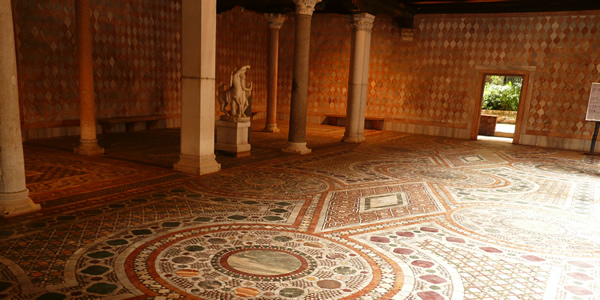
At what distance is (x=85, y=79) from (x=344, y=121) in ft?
31.3

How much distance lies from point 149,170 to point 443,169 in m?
5.67

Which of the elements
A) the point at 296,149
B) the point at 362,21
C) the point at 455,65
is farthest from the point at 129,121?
the point at 455,65

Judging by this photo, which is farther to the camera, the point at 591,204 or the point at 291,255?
the point at 591,204

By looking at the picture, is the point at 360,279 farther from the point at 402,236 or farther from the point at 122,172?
the point at 122,172

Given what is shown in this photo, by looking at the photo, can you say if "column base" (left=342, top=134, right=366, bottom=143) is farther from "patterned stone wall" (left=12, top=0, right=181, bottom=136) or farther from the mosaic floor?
"patterned stone wall" (left=12, top=0, right=181, bottom=136)

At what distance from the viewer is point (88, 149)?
848cm

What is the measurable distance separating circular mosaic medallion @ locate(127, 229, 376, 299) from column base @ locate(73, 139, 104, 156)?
4.83 metres

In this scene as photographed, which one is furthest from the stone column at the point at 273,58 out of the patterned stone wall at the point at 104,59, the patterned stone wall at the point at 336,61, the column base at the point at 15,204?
the column base at the point at 15,204

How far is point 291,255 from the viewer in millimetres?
4199

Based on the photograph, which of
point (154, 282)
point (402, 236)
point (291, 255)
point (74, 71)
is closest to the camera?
point (154, 282)

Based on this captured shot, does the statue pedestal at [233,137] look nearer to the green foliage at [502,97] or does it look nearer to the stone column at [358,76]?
the stone column at [358,76]

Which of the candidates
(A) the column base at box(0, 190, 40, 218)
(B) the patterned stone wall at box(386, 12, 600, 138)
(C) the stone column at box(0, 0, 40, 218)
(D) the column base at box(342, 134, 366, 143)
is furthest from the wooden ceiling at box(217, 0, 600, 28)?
(A) the column base at box(0, 190, 40, 218)

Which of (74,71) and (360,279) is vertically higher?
(74,71)

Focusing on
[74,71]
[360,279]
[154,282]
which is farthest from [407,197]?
[74,71]
